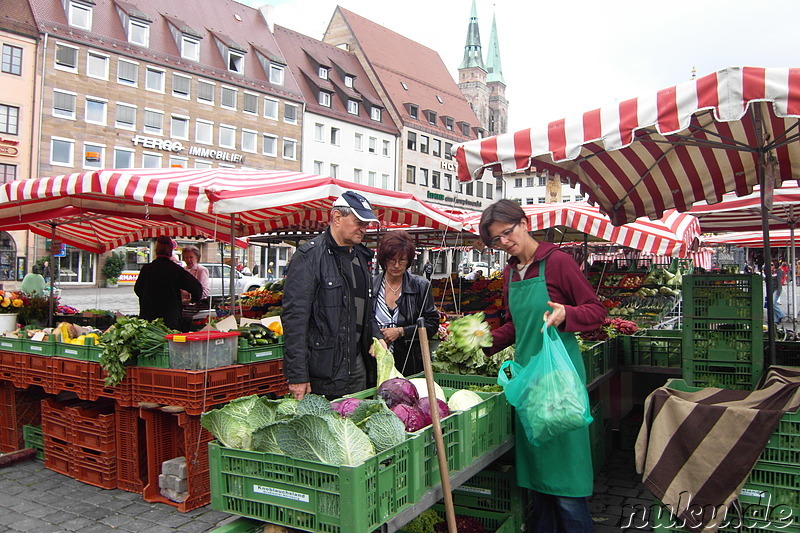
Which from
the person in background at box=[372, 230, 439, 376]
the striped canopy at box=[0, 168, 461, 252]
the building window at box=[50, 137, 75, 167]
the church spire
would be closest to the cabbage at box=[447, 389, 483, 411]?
the person in background at box=[372, 230, 439, 376]

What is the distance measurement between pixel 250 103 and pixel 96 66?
8.85 m

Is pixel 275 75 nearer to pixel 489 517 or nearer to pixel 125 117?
pixel 125 117

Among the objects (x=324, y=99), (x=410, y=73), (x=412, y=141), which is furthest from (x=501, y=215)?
(x=410, y=73)

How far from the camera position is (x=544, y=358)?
273cm

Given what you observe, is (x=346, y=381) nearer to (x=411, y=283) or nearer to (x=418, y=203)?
(x=411, y=283)

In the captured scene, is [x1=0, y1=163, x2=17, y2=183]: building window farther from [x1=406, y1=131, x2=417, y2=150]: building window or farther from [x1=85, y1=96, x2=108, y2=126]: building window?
[x1=406, y1=131, x2=417, y2=150]: building window

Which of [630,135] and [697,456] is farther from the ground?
[630,135]

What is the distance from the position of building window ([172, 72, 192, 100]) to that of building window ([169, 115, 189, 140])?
129 cm

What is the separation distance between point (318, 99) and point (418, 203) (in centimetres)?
3696

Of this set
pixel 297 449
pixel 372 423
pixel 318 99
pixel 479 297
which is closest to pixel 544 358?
Result: pixel 372 423

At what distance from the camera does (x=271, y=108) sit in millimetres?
38625

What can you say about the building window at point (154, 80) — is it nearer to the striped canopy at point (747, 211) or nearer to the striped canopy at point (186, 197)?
the striped canopy at point (186, 197)

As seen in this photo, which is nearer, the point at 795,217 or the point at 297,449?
the point at 297,449

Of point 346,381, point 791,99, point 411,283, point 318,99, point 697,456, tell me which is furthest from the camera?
point 318,99
